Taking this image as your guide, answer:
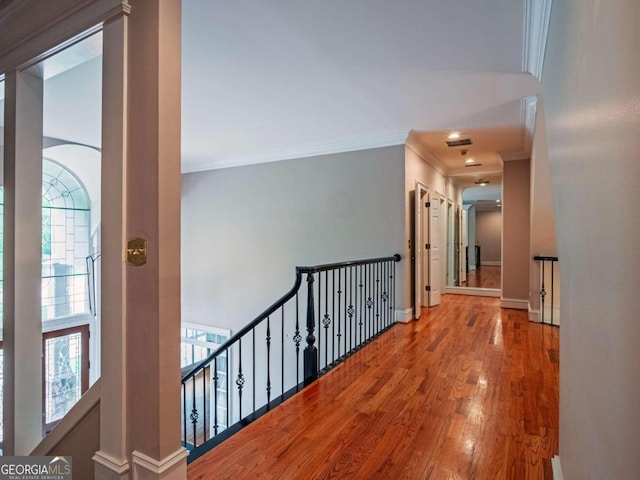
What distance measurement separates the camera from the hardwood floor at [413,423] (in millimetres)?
1713

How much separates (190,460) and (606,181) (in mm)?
2154

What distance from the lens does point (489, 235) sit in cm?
1369

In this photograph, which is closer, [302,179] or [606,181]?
[606,181]

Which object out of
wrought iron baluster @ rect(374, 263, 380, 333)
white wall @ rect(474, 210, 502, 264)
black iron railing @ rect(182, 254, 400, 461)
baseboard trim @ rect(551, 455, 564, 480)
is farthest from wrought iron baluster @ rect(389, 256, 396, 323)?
white wall @ rect(474, 210, 502, 264)

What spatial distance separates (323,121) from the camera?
4117mm

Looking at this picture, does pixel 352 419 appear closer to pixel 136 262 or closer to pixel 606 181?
pixel 136 262

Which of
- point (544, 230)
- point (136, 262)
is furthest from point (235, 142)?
point (544, 230)

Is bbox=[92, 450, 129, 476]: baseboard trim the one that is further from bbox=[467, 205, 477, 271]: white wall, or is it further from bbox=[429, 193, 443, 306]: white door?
bbox=[467, 205, 477, 271]: white wall

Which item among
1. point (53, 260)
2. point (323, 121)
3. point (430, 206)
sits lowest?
point (53, 260)

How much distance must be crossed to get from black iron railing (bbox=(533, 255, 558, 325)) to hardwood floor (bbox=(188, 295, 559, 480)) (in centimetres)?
109

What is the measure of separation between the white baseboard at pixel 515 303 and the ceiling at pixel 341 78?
2395 mm

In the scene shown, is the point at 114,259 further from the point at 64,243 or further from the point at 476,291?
the point at 476,291

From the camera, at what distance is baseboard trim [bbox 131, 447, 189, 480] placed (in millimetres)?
1376

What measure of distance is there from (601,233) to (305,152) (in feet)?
15.4
